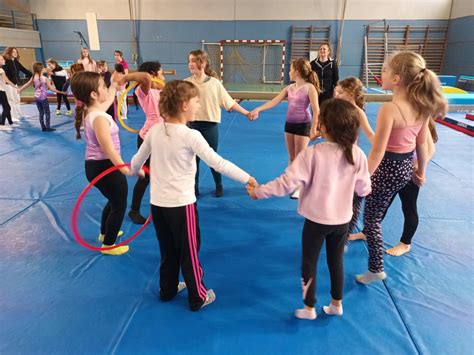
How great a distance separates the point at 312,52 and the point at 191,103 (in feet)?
51.4

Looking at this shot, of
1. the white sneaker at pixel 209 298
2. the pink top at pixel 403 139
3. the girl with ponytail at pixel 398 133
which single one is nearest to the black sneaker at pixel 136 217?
Answer: the white sneaker at pixel 209 298

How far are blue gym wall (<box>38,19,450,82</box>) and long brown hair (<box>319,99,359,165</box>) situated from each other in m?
15.9

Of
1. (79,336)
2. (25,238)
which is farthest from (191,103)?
(25,238)

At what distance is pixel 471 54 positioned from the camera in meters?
13.8

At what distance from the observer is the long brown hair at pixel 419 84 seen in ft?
7.01

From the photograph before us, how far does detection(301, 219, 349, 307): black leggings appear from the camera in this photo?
199cm

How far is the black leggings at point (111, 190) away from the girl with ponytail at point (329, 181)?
1289mm

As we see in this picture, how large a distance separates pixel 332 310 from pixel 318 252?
49cm

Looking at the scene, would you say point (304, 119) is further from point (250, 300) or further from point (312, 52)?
point (312, 52)

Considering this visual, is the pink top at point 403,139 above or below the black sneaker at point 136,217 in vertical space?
above

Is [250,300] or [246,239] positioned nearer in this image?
[250,300]

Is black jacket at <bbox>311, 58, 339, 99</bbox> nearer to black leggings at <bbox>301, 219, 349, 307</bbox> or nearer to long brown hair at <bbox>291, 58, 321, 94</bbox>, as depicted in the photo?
long brown hair at <bbox>291, 58, 321, 94</bbox>

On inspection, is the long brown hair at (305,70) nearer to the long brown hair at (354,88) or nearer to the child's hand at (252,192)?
the long brown hair at (354,88)

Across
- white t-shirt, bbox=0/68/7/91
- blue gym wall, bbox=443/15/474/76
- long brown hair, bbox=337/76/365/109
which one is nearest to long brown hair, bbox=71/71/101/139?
long brown hair, bbox=337/76/365/109
